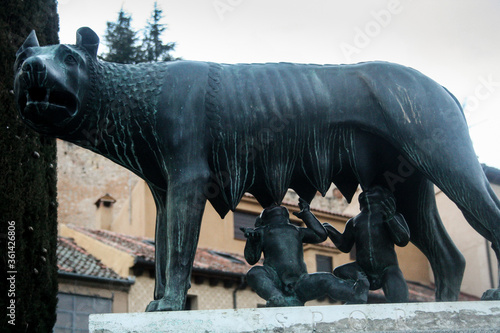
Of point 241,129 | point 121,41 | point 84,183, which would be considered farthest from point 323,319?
point 121,41

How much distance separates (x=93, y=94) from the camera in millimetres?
5449

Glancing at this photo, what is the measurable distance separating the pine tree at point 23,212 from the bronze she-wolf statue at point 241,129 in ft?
20.1

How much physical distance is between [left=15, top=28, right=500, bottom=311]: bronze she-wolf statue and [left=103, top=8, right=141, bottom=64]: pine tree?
36160 millimetres

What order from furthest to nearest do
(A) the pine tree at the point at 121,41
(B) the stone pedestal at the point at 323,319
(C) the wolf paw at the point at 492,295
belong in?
(A) the pine tree at the point at 121,41, (C) the wolf paw at the point at 492,295, (B) the stone pedestal at the point at 323,319

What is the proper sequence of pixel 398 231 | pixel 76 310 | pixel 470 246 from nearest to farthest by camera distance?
pixel 398 231 < pixel 76 310 < pixel 470 246

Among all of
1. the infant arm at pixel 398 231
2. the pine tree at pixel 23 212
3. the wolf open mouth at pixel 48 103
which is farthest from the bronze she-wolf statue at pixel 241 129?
the pine tree at pixel 23 212

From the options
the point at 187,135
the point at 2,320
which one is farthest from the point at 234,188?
the point at 2,320

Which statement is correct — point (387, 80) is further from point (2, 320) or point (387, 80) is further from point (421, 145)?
point (2, 320)

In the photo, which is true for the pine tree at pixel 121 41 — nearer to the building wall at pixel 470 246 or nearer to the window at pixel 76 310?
the building wall at pixel 470 246

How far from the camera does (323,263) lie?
27.8m

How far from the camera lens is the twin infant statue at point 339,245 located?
18.1 ft

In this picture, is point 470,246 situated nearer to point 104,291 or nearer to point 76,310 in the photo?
point 104,291

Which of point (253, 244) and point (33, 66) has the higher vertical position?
point (33, 66)

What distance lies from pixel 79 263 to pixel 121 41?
23.1 meters
